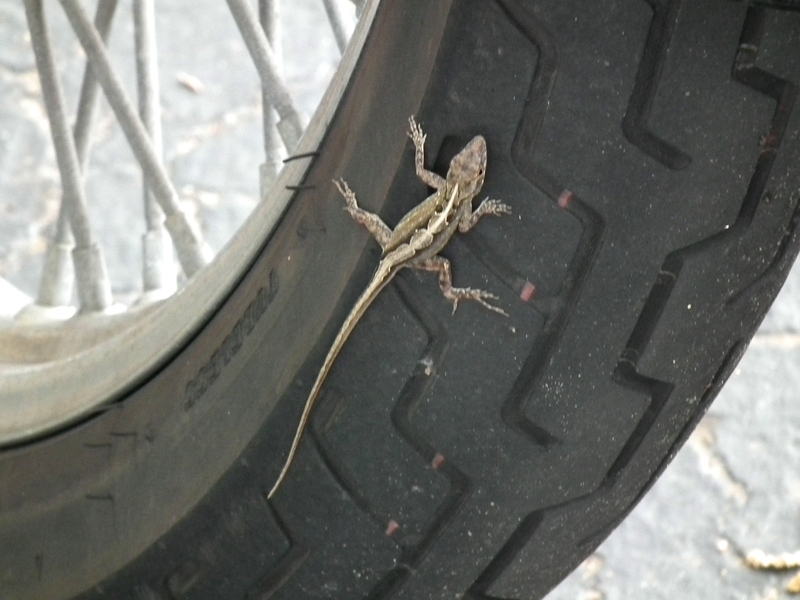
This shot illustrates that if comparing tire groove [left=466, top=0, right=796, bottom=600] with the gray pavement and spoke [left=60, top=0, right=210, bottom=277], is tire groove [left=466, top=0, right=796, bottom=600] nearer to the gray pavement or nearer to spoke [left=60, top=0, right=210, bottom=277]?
spoke [left=60, top=0, right=210, bottom=277]

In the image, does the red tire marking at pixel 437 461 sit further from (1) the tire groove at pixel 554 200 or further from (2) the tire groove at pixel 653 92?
(2) the tire groove at pixel 653 92

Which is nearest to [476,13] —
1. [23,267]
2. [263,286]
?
[263,286]

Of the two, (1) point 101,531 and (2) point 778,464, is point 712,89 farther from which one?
(2) point 778,464

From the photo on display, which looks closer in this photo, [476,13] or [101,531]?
[476,13]

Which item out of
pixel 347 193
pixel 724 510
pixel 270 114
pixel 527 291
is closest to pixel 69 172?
pixel 270 114

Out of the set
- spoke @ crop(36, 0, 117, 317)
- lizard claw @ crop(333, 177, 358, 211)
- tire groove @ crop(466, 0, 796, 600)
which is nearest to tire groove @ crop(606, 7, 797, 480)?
tire groove @ crop(466, 0, 796, 600)

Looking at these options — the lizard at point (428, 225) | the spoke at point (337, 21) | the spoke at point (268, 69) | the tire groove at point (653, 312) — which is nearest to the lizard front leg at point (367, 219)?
the lizard at point (428, 225)
